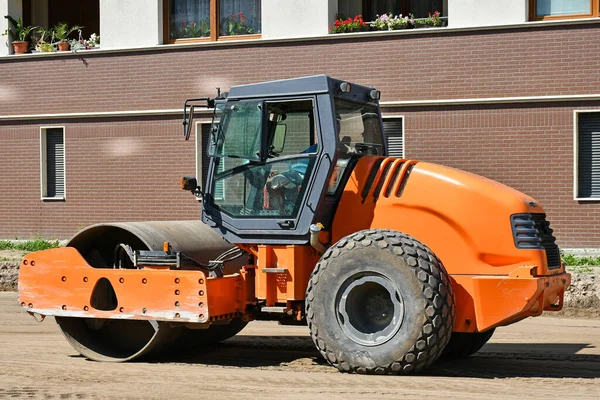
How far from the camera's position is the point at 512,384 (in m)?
8.79

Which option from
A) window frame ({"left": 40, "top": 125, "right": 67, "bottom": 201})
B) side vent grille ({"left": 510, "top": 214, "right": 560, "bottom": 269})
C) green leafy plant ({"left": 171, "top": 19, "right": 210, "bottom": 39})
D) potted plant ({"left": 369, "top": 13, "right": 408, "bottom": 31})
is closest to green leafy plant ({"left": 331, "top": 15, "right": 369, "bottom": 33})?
potted plant ({"left": 369, "top": 13, "right": 408, "bottom": 31})

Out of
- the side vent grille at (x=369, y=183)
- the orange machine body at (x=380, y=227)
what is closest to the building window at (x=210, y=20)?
the orange machine body at (x=380, y=227)

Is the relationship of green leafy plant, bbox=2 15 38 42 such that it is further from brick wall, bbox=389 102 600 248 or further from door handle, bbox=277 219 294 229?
door handle, bbox=277 219 294 229

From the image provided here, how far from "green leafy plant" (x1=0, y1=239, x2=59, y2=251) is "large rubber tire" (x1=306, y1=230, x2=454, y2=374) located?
527 inches

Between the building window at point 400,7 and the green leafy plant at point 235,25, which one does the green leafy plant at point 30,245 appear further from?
the building window at point 400,7

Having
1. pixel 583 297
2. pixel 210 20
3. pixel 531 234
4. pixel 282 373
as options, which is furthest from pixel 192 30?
pixel 531 234

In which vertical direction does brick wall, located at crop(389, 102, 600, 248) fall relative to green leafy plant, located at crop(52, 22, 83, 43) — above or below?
below

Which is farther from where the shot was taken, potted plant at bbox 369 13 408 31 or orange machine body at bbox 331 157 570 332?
potted plant at bbox 369 13 408 31

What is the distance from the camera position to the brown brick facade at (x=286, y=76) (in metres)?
18.8

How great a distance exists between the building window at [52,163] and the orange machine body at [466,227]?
573 inches

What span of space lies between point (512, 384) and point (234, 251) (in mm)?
3043

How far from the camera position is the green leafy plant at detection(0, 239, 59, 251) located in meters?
21.6

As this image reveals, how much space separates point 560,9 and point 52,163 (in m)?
11.4

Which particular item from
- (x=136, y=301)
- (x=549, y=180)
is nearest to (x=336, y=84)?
(x=136, y=301)
